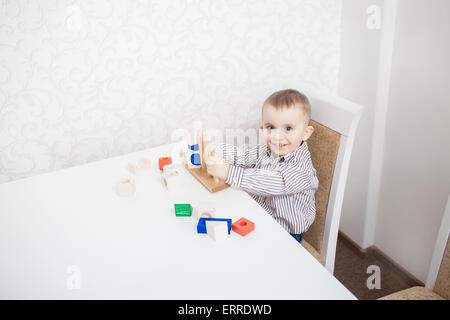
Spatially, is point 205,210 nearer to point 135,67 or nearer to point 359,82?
point 135,67

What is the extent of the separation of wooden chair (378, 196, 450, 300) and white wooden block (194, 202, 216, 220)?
588 millimetres

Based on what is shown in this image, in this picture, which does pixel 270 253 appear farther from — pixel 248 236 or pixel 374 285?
pixel 374 285

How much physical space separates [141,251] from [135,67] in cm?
82

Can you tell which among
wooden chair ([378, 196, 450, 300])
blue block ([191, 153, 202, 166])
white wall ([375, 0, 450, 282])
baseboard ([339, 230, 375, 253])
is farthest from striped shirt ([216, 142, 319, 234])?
baseboard ([339, 230, 375, 253])

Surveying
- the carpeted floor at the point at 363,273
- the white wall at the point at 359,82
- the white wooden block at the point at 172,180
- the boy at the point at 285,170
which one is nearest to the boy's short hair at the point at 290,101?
the boy at the point at 285,170

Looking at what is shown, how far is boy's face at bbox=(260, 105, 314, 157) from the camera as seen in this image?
3.52ft

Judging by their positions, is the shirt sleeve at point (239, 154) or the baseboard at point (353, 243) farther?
the baseboard at point (353, 243)

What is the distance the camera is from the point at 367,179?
1.69m

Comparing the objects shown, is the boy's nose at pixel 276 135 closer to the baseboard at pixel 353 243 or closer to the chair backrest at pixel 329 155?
the chair backrest at pixel 329 155

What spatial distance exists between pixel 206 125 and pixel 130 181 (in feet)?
2.06

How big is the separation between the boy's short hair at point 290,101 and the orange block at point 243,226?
0.41 metres

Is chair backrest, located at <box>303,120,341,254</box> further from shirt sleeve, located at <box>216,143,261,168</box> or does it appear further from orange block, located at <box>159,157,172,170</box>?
orange block, located at <box>159,157,172,170</box>

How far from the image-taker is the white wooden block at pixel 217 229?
0.80 metres
